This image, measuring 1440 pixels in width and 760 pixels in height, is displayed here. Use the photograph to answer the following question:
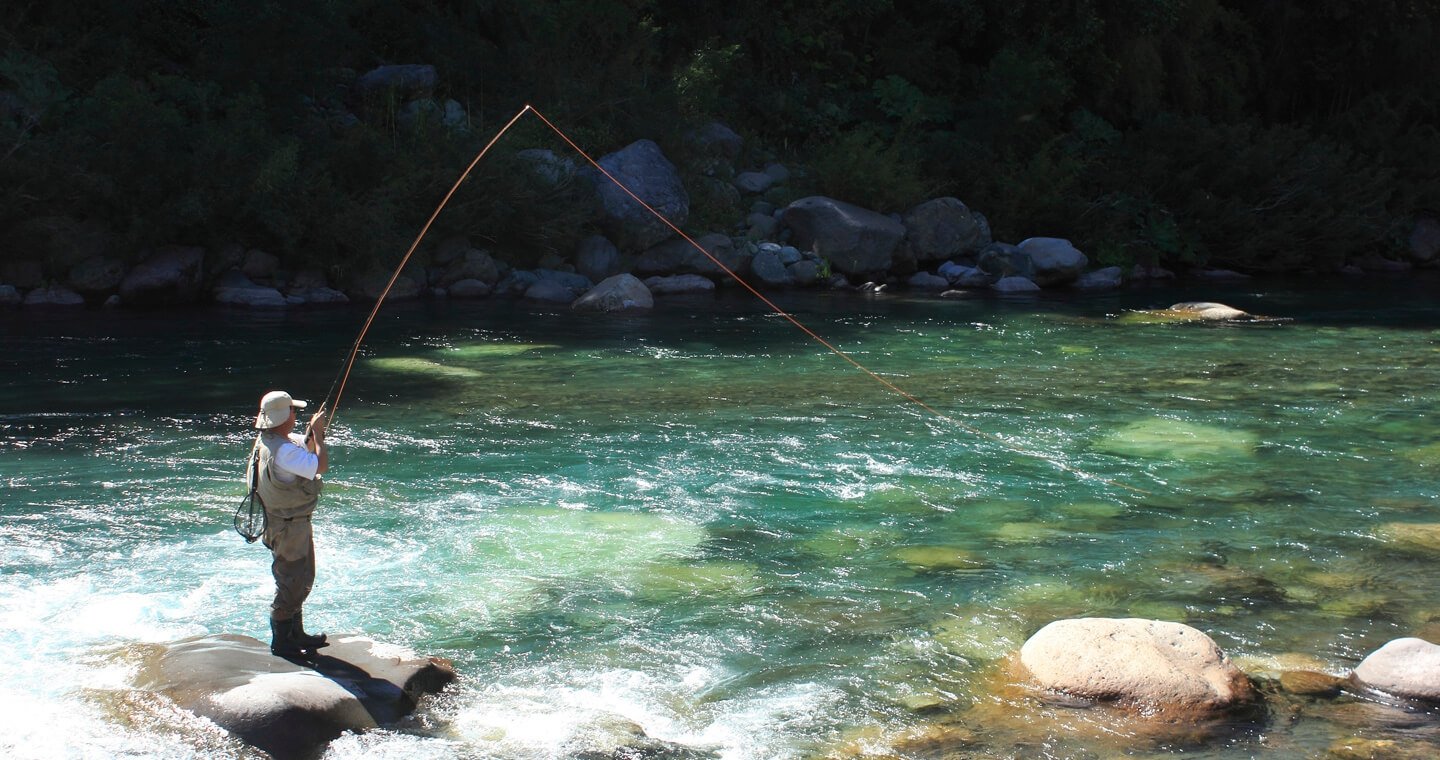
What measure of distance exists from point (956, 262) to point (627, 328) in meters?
7.81

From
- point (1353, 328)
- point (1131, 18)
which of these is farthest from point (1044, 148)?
point (1353, 328)

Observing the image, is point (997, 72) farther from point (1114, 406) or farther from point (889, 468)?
point (889, 468)

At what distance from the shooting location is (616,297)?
57.4 feet

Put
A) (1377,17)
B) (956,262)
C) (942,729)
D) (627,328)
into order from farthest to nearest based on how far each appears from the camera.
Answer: (1377,17)
(956,262)
(627,328)
(942,729)

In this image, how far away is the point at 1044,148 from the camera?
912 inches

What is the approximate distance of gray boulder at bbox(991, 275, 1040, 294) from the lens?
20.3 meters

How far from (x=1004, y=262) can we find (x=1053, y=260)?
2.62 ft

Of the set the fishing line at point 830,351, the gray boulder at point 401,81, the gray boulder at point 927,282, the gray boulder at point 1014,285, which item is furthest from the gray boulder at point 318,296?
the gray boulder at point 1014,285

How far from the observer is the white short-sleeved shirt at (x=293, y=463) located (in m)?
4.86

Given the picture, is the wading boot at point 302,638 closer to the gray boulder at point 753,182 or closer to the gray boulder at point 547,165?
the gray boulder at point 547,165

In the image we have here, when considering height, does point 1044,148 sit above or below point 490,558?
above

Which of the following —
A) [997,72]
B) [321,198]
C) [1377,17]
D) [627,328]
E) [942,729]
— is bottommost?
[942,729]

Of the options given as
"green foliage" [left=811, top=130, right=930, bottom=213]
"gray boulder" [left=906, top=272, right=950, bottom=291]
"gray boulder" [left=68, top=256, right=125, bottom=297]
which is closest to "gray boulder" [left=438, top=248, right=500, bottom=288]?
"gray boulder" [left=68, top=256, right=125, bottom=297]

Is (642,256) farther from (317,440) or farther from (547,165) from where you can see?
(317,440)
